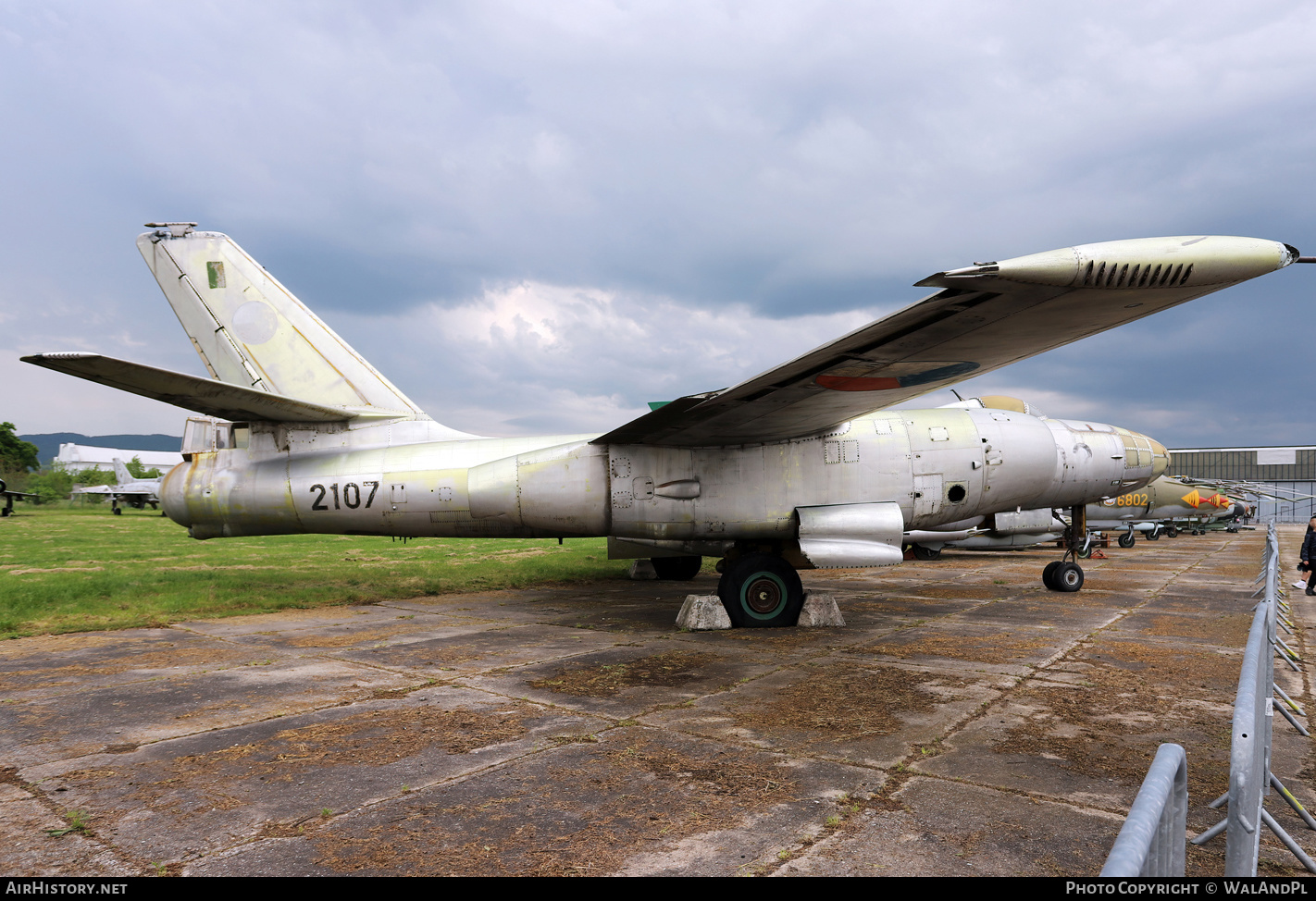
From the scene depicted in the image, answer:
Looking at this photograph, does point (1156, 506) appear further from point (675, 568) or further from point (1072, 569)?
point (675, 568)

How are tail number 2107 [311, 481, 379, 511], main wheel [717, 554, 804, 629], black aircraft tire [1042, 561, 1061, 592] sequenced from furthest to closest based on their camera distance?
black aircraft tire [1042, 561, 1061, 592] < tail number 2107 [311, 481, 379, 511] < main wheel [717, 554, 804, 629]

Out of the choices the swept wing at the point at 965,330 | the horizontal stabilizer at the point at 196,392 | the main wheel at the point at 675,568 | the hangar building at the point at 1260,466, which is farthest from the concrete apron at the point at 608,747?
the hangar building at the point at 1260,466

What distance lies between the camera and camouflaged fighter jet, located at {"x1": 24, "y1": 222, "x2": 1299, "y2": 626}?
8.91 m

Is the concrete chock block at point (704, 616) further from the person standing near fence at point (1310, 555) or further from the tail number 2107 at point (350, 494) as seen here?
the person standing near fence at point (1310, 555)

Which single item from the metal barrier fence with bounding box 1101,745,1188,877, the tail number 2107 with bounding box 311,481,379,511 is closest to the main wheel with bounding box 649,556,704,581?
the tail number 2107 with bounding box 311,481,379,511

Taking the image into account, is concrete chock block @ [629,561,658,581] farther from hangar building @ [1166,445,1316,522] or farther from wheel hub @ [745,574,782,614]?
hangar building @ [1166,445,1316,522]

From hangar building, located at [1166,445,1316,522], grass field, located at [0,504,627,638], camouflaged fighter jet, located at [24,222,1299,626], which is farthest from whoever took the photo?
hangar building, located at [1166,445,1316,522]

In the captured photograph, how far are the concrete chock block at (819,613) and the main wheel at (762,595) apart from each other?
99 mm

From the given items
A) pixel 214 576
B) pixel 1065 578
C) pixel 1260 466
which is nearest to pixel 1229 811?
pixel 1065 578

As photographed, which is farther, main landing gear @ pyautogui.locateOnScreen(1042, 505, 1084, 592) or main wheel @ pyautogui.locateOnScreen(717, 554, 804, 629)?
main landing gear @ pyautogui.locateOnScreen(1042, 505, 1084, 592)

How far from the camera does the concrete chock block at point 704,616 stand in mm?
9180

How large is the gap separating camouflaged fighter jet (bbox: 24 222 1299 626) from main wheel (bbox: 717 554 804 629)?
2 cm
